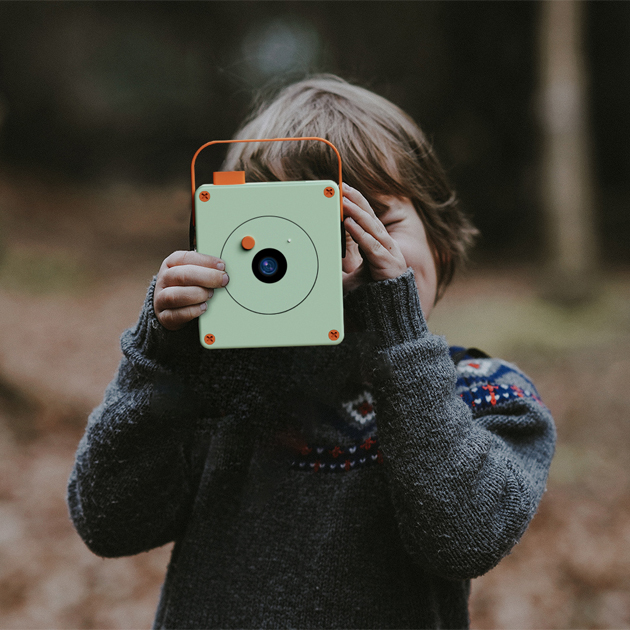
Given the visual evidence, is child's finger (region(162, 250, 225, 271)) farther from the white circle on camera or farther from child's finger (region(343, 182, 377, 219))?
child's finger (region(343, 182, 377, 219))

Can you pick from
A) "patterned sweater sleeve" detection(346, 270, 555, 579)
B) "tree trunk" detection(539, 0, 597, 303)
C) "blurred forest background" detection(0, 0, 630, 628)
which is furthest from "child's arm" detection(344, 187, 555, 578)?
"tree trunk" detection(539, 0, 597, 303)

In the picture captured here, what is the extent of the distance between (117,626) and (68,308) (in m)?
3.27

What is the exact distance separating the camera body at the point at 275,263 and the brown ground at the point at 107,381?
0.21m

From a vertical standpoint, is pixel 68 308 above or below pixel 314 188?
below

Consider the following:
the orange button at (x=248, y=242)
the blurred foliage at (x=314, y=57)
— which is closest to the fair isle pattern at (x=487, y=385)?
Answer: the orange button at (x=248, y=242)

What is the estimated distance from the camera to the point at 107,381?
4.05 meters

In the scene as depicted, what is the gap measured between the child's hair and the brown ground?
18cm

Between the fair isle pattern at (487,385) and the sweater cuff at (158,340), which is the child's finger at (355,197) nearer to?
the sweater cuff at (158,340)

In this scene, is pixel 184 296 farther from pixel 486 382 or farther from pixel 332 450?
pixel 486 382

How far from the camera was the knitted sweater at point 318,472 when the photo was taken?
0.83 meters

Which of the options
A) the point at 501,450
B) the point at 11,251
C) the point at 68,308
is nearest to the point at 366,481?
the point at 501,450

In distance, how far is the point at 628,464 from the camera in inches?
125

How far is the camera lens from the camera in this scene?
2.33 ft

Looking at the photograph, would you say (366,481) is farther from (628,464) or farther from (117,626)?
(628,464)
